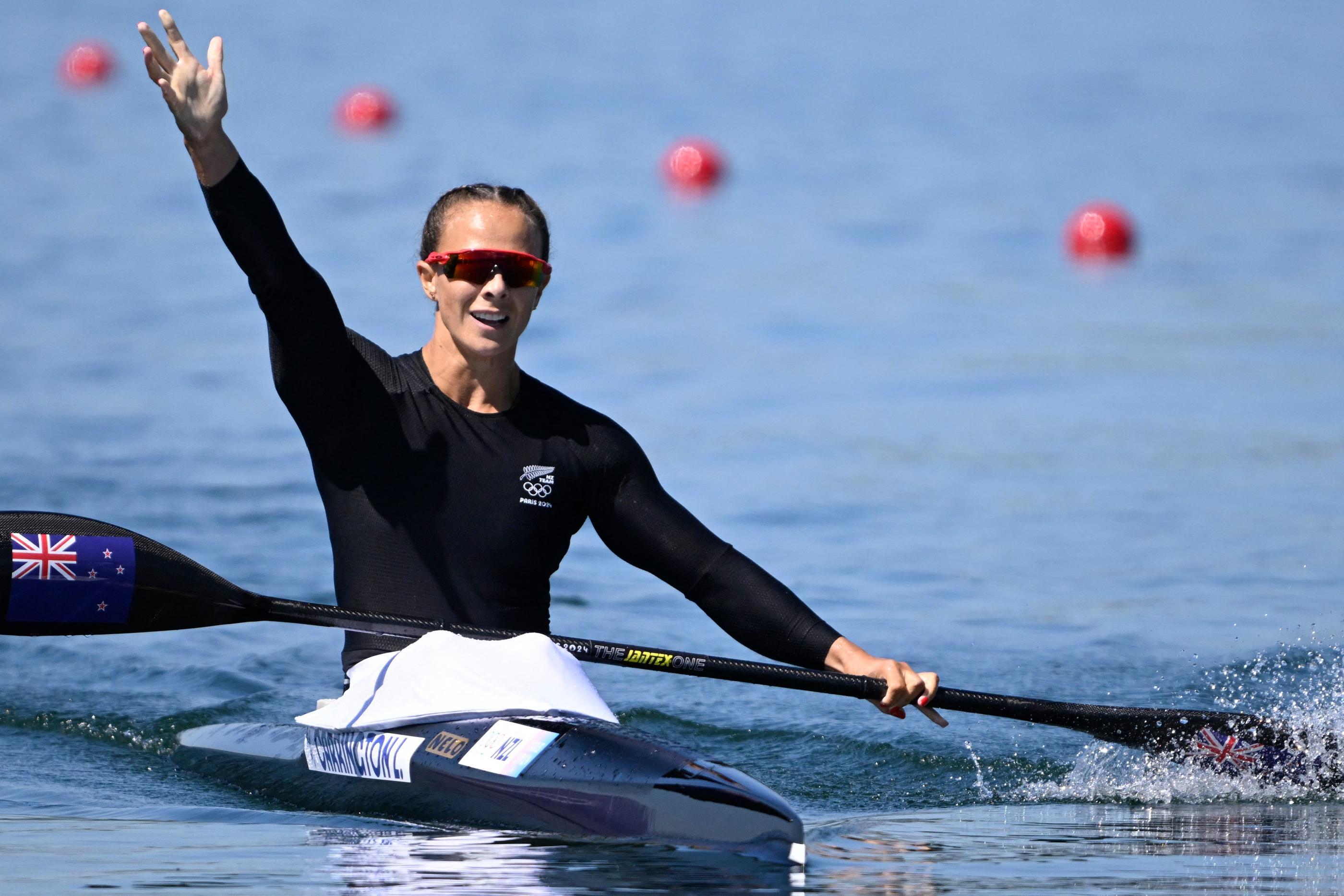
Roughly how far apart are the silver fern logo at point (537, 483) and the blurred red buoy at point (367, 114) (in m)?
21.0

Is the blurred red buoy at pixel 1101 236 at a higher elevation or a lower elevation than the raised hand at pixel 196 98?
higher

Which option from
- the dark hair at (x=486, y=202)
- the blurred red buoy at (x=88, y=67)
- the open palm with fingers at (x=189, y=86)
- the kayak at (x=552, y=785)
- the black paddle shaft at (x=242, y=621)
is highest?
the blurred red buoy at (x=88, y=67)

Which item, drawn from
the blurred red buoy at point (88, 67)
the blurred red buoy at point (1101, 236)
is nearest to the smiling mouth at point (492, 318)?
the blurred red buoy at point (1101, 236)

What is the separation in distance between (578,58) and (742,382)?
68.8 ft

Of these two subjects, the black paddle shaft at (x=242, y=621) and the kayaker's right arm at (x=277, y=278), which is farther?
the black paddle shaft at (x=242, y=621)

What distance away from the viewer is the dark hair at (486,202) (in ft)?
16.5

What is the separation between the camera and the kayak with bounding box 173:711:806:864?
439cm

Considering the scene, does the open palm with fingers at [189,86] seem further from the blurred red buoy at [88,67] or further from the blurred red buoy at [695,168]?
the blurred red buoy at [88,67]

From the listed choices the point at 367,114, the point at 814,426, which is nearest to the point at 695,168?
the point at 367,114

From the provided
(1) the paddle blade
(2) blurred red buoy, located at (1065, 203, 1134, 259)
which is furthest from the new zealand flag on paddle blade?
(2) blurred red buoy, located at (1065, 203, 1134, 259)

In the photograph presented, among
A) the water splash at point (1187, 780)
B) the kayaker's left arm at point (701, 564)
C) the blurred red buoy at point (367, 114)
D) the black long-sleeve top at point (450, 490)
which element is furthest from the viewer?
the blurred red buoy at point (367, 114)

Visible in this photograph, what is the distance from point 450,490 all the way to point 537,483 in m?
0.23

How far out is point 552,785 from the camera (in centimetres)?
456

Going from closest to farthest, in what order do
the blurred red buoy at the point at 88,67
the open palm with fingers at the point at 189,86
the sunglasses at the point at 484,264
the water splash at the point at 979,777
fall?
the open palm with fingers at the point at 189,86 < the sunglasses at the point at 484,264 < the water splash at the point at 979,777 < the blurred red buoy at the point at 88,67
